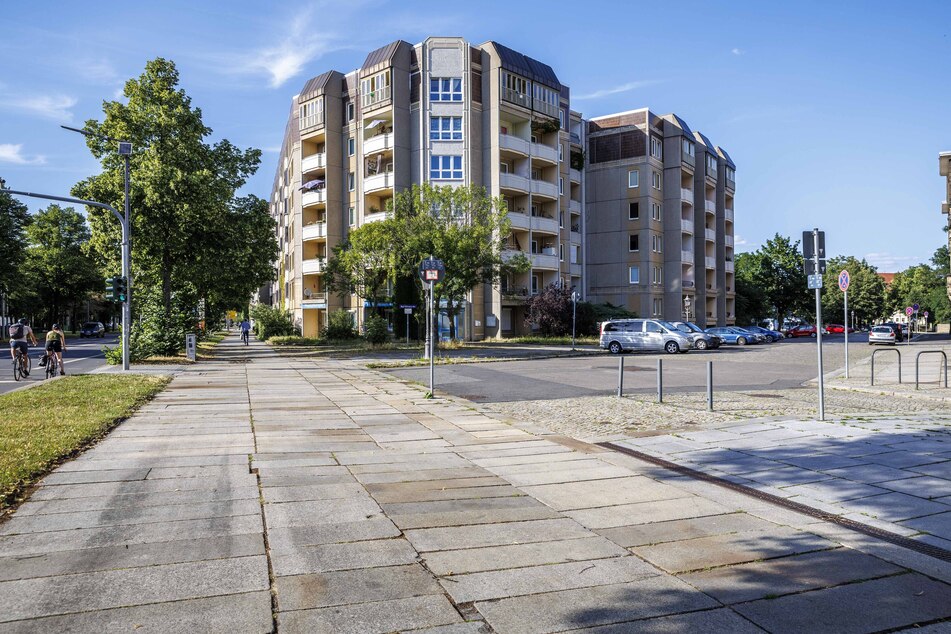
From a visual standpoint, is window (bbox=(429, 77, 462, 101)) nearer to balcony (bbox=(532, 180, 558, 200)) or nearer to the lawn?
balcony (bbox=(532, 180, 558, 200))

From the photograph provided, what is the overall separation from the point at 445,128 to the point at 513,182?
246 inches

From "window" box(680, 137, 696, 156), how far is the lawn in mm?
54474

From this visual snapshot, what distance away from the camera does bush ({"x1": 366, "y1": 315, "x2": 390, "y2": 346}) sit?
38125 millimetres

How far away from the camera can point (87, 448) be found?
8023mm

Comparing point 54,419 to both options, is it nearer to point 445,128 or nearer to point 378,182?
point 378,182

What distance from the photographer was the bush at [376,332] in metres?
38.1

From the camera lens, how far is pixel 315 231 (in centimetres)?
5203

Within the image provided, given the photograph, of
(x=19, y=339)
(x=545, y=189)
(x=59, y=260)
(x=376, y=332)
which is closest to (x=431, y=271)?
(x=19, y=339)

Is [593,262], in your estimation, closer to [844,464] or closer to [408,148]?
[408,148]

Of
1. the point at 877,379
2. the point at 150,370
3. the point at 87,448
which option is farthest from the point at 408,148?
the point at 87,448

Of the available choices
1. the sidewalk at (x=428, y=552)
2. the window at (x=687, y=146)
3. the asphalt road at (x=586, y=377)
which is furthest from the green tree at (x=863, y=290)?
the sidewalk at (x=428, y=552)

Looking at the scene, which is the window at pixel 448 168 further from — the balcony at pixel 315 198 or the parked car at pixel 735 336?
the parked car at pixel 735 336

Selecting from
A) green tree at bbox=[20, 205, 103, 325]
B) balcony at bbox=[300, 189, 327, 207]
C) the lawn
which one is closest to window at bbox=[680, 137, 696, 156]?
balcony at bbox=[300, 189, 327, 207]

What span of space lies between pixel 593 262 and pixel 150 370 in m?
44.5
